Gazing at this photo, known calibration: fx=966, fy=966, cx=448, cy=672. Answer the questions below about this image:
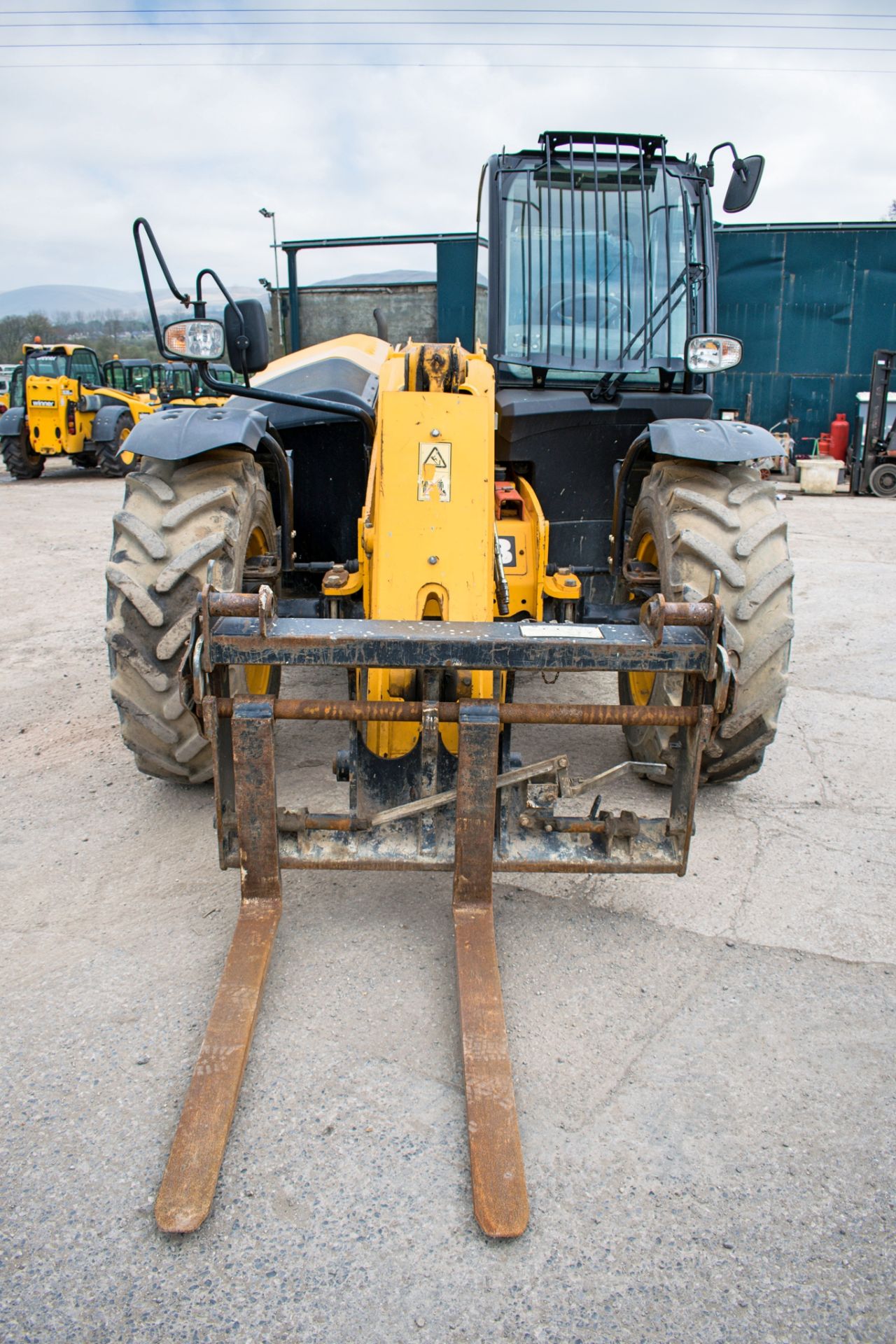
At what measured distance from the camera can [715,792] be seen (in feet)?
13.6

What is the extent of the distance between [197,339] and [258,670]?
4.87ft

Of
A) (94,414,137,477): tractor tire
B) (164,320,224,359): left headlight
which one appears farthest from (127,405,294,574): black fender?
(94,414,137,477): tractor tire

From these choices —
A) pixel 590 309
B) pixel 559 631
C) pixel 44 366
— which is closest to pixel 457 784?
pixel 559 631

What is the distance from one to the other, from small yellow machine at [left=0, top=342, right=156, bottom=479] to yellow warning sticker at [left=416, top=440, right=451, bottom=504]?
16024 millimetres

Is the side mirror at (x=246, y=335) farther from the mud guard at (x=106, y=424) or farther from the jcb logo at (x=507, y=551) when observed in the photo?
the mud guard at (x=106, y=424)

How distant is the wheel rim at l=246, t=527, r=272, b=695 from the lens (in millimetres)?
4254

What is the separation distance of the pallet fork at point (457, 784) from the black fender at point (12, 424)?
17.1m

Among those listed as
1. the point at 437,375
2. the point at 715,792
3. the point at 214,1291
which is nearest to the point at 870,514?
the point at 715,792

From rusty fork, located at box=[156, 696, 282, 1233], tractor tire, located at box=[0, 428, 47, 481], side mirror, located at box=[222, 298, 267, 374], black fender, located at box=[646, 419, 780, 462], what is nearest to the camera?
rusty fork, located at box=[156, 696, 282, 1233]

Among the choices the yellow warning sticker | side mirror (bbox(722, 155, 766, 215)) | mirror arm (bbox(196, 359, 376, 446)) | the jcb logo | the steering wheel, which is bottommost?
the jcb logo

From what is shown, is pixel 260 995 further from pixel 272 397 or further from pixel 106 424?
pixel 106 424

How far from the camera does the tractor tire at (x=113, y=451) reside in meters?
17.9

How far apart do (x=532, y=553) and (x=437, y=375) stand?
900mm

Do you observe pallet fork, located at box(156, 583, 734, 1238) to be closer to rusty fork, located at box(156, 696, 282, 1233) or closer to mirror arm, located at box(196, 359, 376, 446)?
rusty fork, located at box(156, 696, 282, 1233)
